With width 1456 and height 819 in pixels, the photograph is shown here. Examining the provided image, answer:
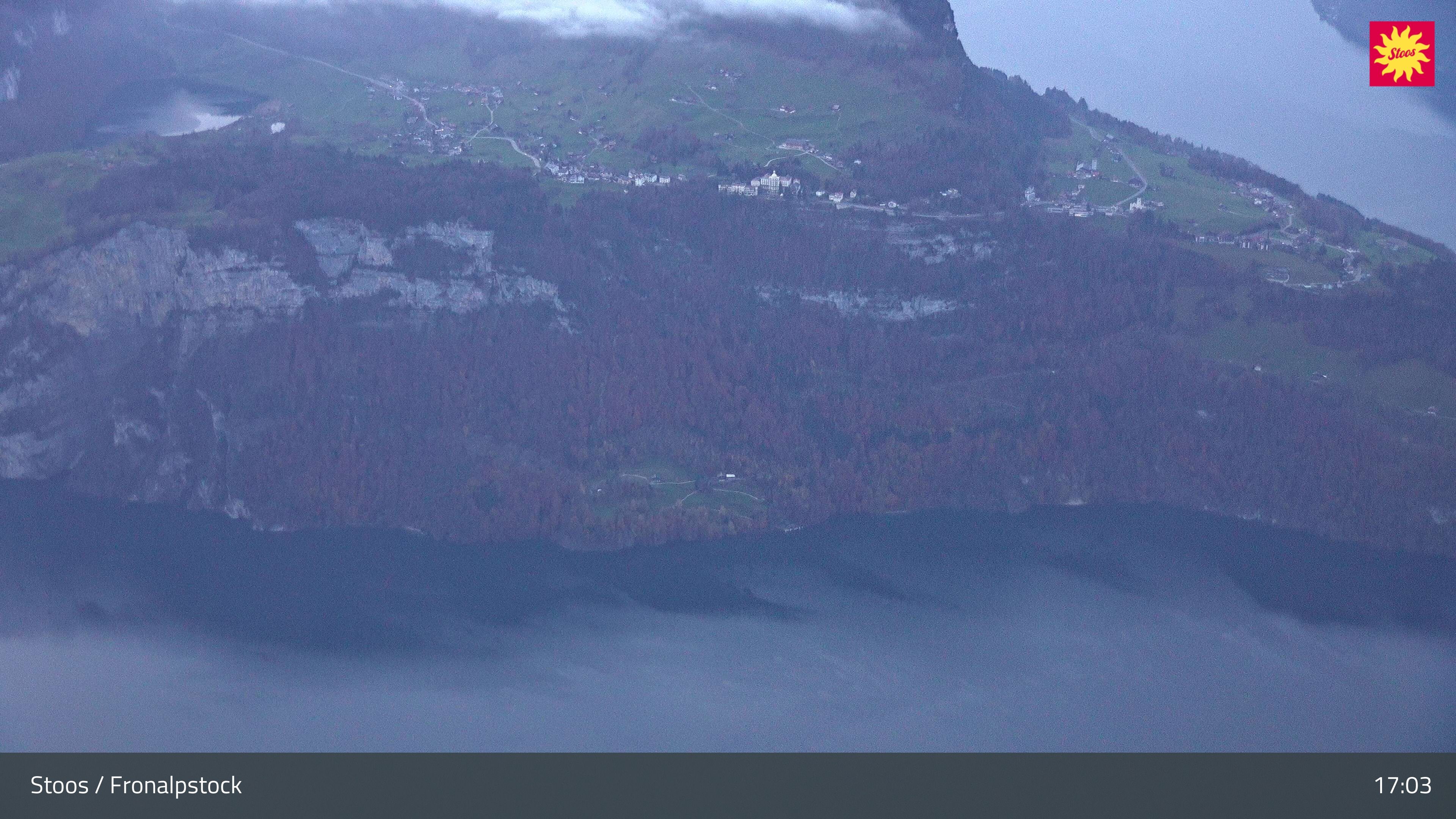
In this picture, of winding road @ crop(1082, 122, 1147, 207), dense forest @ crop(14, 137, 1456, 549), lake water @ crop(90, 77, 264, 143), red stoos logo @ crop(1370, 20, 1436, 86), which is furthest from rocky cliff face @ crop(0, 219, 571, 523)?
red stoos logo @ crop(1370, 20, 1436, 86)

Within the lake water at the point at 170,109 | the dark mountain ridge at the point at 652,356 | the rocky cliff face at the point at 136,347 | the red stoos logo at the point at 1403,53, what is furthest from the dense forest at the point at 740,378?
the red stoos logo at the point at 1403,53

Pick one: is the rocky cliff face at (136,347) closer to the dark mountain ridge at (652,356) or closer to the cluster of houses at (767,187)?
the dark mountain ridge at (652,356)

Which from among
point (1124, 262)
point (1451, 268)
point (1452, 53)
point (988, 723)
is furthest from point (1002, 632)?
point (1452, 53)

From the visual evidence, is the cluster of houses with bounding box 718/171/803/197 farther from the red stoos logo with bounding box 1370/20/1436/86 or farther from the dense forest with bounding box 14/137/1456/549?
the red stoos logo with bounding box 1370/20/1436/86

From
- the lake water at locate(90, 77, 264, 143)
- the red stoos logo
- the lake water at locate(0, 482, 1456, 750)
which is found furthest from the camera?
the red stoos logo

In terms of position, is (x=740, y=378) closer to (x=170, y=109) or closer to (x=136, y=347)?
(x=136, y=347)

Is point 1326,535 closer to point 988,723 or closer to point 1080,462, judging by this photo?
point 1080,462
